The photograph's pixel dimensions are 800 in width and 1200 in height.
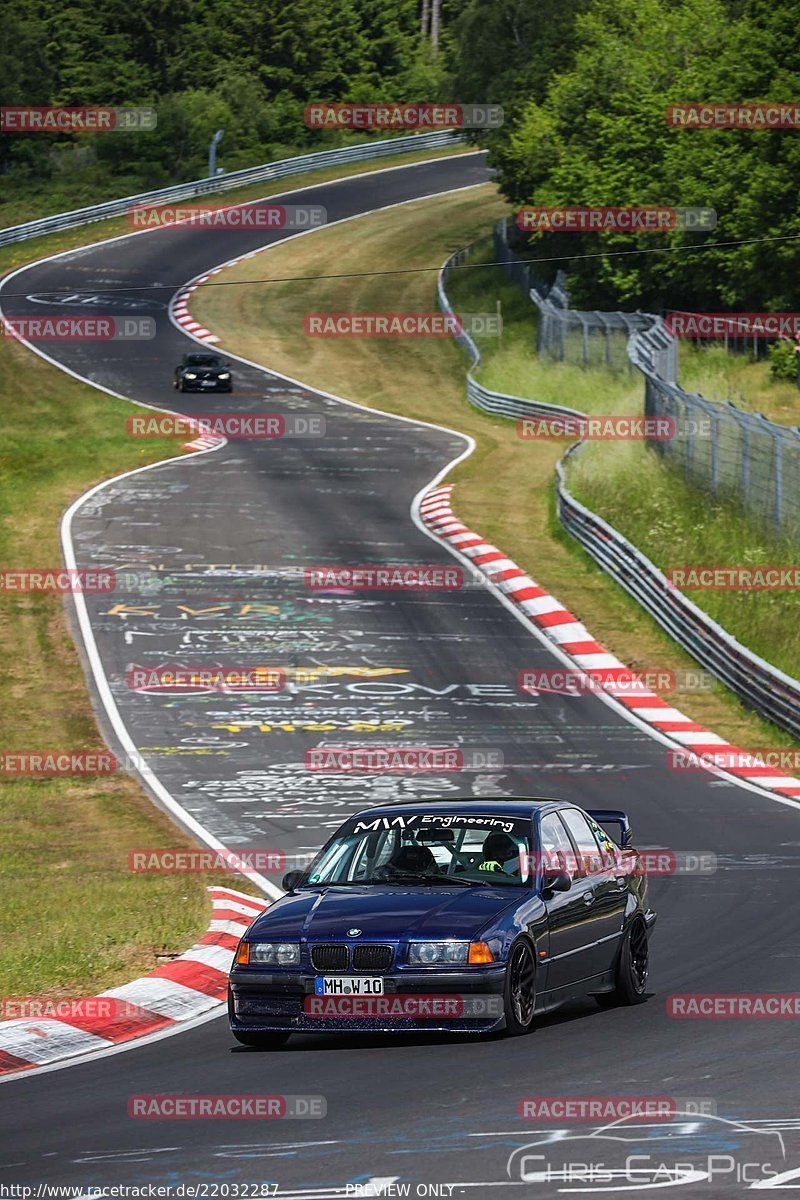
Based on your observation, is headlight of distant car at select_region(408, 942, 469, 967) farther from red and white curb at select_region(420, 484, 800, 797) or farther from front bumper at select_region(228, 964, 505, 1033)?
red and white curb at select_region(420, 484, 800, 797)

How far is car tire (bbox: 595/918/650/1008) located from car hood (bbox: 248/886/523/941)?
124cm

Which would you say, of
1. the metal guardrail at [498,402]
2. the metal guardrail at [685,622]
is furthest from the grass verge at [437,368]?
the metal guardrail at [498,402]

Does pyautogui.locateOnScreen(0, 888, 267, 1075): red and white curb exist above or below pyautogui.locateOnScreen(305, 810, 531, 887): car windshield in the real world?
below

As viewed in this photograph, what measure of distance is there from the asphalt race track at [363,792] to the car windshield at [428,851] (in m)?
0.98

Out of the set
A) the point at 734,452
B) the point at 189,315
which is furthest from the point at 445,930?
the point at 189,315

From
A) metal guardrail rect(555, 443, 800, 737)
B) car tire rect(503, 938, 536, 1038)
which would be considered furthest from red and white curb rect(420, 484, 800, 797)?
car tire rect(503, 938, 536, 1038)

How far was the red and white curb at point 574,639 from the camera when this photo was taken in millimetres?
24139

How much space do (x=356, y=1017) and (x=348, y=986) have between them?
0.63 feet

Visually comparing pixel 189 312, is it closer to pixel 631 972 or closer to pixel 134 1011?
pixel 134 1011

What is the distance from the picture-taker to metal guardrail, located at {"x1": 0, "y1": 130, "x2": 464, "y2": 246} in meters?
83.8

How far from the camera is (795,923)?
14.9 metres

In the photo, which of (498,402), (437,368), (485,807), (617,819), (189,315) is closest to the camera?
(485,807)

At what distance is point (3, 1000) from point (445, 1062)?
3629 mm

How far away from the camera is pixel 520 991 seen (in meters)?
11.0
